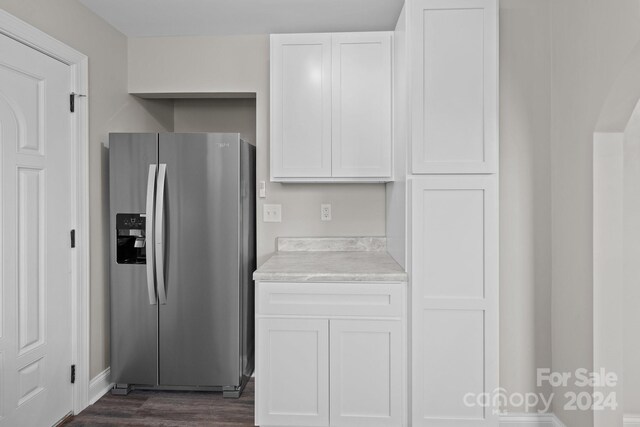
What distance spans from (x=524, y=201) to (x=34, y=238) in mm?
2583

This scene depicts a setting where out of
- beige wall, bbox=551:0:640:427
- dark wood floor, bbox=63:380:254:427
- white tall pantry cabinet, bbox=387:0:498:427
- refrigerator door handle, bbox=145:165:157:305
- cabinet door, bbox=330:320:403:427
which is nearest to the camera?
beige wall, bbox=551:0:640:427

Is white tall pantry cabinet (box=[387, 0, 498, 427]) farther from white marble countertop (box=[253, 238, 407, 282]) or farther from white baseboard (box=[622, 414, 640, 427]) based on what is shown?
white baseboard (box=[622, 414, 640, 427])

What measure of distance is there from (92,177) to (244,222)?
98cm

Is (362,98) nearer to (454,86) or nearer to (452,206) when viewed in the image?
(454,86)

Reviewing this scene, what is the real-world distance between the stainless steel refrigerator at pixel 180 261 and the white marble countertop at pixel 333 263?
0.41m

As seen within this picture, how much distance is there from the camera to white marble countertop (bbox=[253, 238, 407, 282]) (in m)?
2.10

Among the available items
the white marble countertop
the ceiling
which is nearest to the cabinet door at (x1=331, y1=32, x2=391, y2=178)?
the ceiling

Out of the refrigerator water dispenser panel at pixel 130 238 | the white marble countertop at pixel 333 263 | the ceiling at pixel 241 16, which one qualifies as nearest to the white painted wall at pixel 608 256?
the white marble countertop at pixel 333 263

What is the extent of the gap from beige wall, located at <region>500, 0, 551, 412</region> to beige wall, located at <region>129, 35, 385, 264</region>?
3.18ft

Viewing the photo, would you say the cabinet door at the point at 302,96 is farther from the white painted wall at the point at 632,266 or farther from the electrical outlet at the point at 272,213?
the white painted wall at the point at 632,266

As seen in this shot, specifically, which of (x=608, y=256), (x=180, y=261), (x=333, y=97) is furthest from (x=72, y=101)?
(x=608, y=256)

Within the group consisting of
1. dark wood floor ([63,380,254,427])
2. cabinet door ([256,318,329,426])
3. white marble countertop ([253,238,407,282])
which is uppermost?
white marble countertop ([253,238,407,282])


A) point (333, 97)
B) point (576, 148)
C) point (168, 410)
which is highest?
point (333, 97)

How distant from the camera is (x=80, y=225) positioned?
94.0 inches
